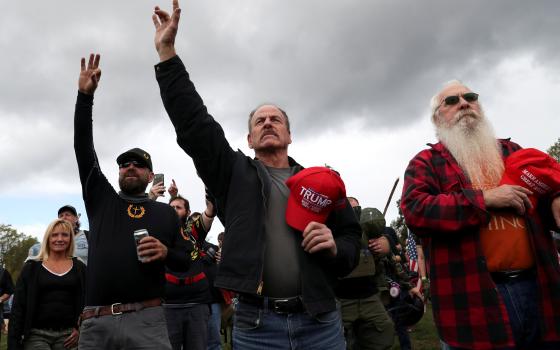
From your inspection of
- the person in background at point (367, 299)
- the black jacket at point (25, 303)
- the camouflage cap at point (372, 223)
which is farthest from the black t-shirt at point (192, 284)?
the camouflage cap at point (372, 223)

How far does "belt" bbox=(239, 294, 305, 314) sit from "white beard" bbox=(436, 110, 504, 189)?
4.25ft

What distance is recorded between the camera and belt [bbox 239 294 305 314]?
2287mm

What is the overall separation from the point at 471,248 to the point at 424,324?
9101 mm

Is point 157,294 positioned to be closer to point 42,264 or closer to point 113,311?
point 113,311

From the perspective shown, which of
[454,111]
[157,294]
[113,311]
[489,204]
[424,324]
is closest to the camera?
[489,204]

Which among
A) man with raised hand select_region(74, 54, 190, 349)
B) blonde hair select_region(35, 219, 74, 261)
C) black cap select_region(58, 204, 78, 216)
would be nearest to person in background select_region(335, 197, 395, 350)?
man with raised hand select_region(74, 54, 190, 349)

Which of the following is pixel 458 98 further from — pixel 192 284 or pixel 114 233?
pixel 192 284

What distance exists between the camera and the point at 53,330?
200 inches

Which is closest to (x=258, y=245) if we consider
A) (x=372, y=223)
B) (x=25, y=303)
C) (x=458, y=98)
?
(x=458, y=98)

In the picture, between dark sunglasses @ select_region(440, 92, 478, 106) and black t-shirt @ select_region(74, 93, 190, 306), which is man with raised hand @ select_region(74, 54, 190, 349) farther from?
dark sunglasses @ select_region(440, 92, 478, 106)

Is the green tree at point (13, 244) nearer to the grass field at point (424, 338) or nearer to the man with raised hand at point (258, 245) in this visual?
the grass field at point (424, 338)

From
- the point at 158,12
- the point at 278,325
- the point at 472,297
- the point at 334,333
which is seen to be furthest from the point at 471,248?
the point at 158,12

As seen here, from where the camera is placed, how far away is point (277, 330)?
7.45 ft

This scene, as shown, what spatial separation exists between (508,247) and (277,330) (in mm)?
1326
